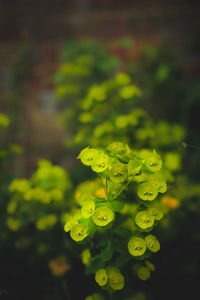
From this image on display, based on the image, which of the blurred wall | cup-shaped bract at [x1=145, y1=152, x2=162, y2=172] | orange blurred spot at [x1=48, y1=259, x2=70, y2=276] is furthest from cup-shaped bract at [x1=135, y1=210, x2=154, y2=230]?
the blurred wall

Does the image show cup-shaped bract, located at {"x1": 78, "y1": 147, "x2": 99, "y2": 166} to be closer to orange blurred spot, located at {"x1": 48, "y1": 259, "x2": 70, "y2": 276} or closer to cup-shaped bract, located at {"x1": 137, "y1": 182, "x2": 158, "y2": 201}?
cup-shaped bract, located at {"x1": 137, "y1": 182, "x2": 158, "y2": 201}

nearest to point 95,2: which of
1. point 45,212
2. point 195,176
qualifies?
point 195,176

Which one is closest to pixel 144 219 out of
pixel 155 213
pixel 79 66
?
pixel 155 213

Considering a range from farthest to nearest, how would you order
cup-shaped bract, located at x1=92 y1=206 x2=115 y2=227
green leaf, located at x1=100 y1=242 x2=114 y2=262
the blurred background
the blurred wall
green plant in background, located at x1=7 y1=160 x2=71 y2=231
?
the blurred wall → the blurred background → green plant in background, located at x1=7 y1=160 x2=71 y2=231 → green leaf, located at x1=100 y1=242 x2=114 y2=262 → cup-shaped bract, located at x1=92 y1=206 x2=115 y2=227

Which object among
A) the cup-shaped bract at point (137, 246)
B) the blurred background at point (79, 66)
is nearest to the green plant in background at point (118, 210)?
the cup-shaped bract at point (137, 246)

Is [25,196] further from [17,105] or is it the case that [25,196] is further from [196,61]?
[196,61]

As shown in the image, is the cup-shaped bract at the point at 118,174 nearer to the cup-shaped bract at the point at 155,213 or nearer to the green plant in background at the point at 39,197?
the cup-shaped bract at the point at 155,213

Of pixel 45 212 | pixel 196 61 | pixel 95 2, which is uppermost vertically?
pixel 95 2

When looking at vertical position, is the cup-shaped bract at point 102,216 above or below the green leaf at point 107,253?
above

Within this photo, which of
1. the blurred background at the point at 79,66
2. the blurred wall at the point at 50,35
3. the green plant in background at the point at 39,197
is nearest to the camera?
the green plant in background at the point at 39,197

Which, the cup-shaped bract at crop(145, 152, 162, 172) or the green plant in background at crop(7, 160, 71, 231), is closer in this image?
the cup-shaped bract at crop(145, 152, 162, 172)

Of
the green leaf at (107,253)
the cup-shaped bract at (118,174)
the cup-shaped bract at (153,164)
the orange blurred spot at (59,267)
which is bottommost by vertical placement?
the orange blurred spot at (59,267)
